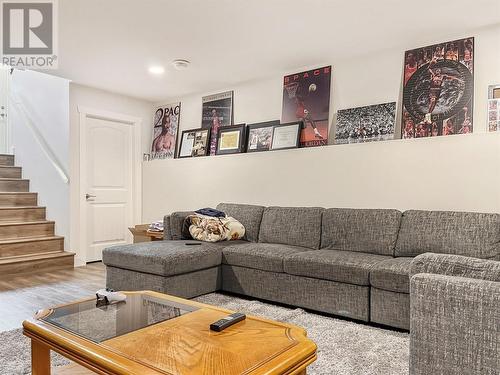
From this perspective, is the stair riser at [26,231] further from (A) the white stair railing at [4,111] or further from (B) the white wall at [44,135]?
(A) the white stair railing at [4,111]

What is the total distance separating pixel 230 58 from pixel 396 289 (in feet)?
8.75

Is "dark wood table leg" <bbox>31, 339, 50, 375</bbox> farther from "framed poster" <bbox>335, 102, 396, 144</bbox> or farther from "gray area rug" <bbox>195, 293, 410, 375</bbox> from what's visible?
"framed poster" <bbox>335, 102, 396, 144</bbox>

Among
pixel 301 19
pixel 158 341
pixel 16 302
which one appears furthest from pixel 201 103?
pixel 158 341

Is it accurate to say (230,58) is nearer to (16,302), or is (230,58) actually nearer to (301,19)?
(301,19)

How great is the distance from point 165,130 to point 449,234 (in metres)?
4.04

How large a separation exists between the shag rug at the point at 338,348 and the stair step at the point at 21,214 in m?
3.06

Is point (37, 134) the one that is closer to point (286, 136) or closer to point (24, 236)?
point (24, 236)

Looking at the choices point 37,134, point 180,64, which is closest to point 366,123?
point 180,64

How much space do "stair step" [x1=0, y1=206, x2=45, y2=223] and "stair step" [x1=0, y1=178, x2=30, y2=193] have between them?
23.3 inches

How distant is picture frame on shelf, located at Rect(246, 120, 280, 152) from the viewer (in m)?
4.32

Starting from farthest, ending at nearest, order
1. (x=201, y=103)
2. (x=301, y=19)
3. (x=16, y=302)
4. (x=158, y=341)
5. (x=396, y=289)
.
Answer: (x=201, y=103) < (x=16, y=302) < (x=301, y=19) < (x=396, y=289) < (x=158, y=341)

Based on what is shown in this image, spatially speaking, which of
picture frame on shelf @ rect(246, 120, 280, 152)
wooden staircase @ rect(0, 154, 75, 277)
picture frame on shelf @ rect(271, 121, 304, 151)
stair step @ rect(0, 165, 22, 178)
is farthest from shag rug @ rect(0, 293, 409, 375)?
stair step @ rect(0, 165, 22, 178)

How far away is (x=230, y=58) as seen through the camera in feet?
12.5

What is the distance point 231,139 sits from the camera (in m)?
4.65
